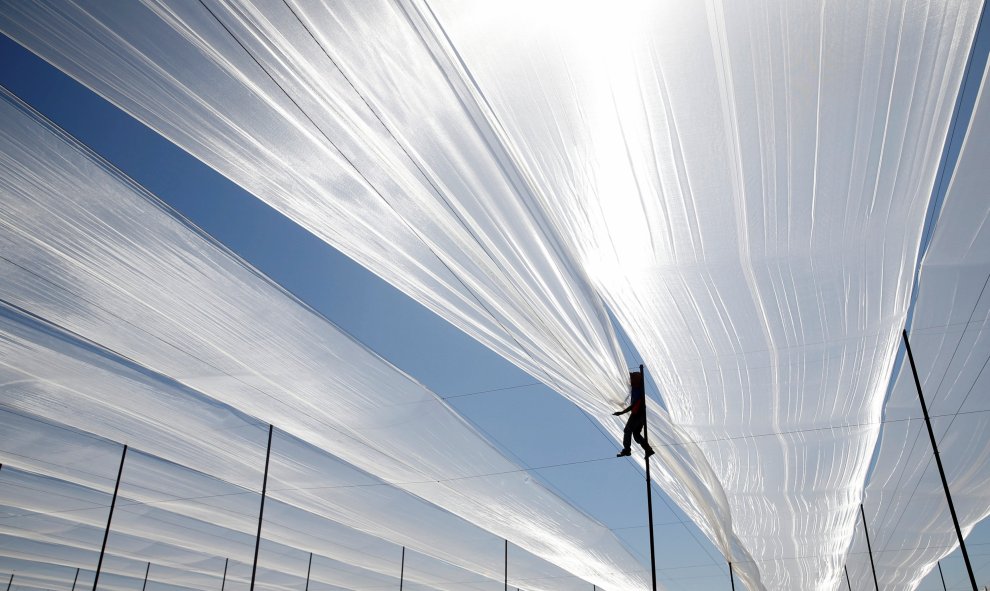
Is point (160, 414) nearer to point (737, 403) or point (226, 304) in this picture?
point (226, 304)

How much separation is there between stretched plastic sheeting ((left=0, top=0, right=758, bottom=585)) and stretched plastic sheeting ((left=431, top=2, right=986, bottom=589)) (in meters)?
0.23

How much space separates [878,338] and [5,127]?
217 inches

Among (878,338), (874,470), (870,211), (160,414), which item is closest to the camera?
(870,211)

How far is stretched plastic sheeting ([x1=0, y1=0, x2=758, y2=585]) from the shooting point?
271cm

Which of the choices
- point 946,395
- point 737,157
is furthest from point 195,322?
point 946,395

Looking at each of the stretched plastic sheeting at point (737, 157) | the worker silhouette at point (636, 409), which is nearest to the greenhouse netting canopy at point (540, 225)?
the stretched plastic sheeting at point (737, 157)

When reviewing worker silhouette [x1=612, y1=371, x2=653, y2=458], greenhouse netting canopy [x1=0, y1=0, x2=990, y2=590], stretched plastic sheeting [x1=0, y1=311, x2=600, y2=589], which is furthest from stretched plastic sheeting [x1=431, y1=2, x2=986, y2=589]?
stretched plastic sheeting [x1=0, y1=311, x2=600, y2=589]

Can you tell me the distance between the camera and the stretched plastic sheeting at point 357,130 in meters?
2.71

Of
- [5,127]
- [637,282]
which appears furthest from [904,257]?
[5,127]

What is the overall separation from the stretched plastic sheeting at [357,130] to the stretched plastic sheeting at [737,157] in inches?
9.2

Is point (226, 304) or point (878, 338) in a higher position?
point (226, 304)

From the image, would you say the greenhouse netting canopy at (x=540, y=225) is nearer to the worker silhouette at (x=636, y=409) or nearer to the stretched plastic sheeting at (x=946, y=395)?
the stretched plastic sheeting at (x=946, y=395)

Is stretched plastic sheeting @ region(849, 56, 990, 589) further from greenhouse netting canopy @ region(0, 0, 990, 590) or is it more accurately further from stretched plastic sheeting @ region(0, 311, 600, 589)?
stretched plastic sheeting @ region(0, 311, 600, 589)

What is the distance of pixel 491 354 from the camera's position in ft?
20.4
